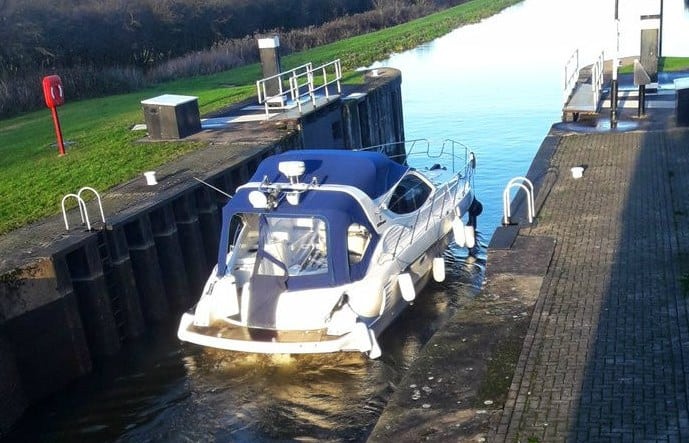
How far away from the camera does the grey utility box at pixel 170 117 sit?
21.1 meters

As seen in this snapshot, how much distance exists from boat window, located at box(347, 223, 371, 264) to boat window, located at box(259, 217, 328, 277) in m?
0.50

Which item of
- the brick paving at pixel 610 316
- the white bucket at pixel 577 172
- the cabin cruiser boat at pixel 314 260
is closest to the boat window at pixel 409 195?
the cabin cruiser boat at pixel 314 260

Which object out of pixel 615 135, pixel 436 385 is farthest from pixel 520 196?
pixel 436 385

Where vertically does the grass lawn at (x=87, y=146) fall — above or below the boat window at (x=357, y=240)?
above

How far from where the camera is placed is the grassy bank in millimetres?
17094

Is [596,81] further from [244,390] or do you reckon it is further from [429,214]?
[244,390]

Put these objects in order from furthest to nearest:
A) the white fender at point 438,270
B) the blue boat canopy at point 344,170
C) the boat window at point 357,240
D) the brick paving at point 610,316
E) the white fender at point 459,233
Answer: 1. the white fender at point 459,233
2. the white fender at point 438,270
3. the blue boat canopy at point 344,170
4. the boat window at point 357,240
5. the brick paving at point 610,316

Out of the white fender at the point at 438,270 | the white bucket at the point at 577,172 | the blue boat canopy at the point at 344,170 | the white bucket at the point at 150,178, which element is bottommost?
the white fender at the point at 438,270

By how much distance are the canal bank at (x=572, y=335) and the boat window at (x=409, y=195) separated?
5.65 ft

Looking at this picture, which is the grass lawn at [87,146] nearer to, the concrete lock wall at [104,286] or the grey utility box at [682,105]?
the concrete lock wall at [104,286]

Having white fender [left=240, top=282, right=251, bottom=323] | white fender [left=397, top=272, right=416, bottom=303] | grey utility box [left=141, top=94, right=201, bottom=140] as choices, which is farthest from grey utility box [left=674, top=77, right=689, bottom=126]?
white fender [left=240, top=282, right=251, bottom=323]

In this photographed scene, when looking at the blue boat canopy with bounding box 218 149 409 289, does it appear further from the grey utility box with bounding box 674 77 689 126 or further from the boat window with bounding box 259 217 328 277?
the grey utility box with bounding box 674 77 689 126

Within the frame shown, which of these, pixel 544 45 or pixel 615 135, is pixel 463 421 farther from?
pixel 544 45

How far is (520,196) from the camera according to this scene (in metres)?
15.5
